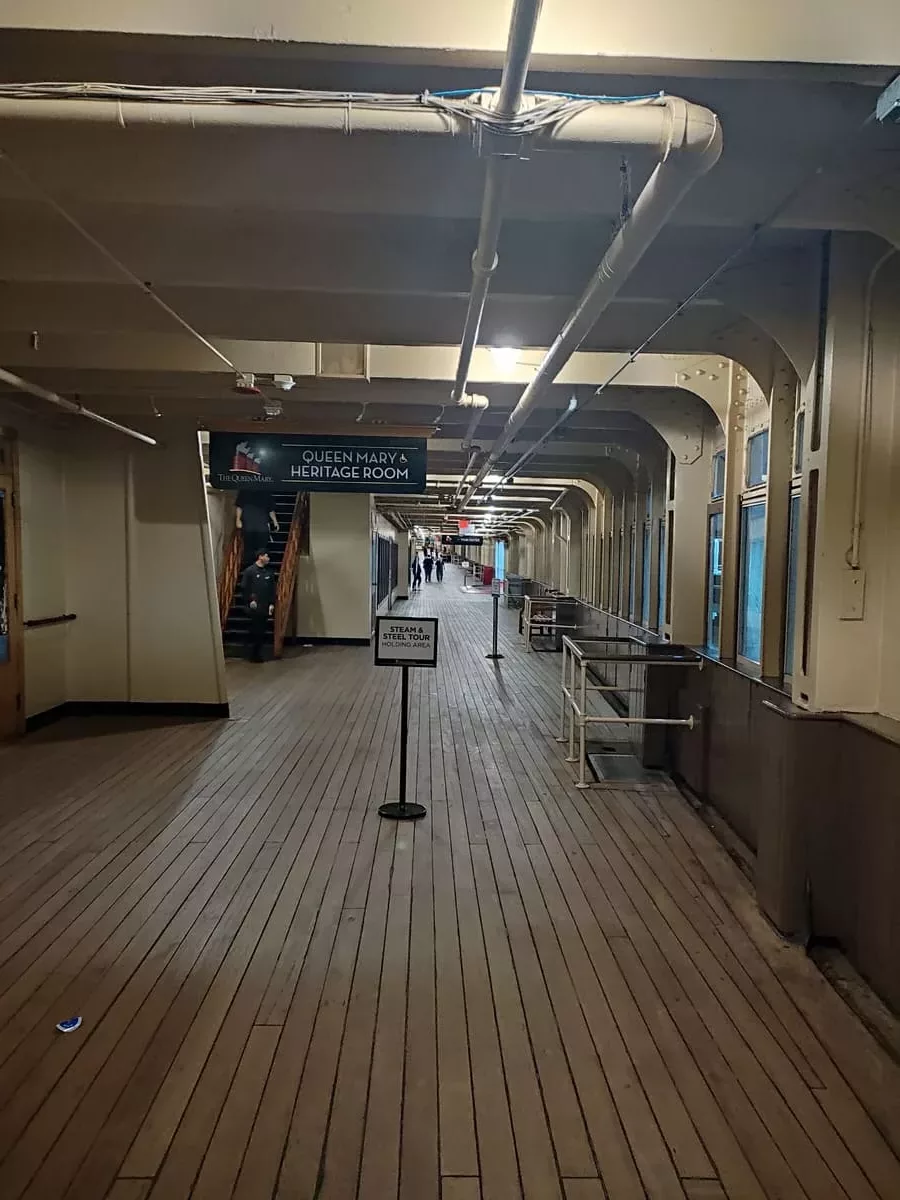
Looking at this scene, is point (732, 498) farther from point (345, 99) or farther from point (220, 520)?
point (220, 520)

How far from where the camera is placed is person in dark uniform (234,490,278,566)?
484 inches

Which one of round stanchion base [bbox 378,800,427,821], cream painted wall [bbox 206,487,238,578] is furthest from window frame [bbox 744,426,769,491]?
cream painted wall [bbox 206,487,238,578]

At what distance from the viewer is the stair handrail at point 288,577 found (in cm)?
1110

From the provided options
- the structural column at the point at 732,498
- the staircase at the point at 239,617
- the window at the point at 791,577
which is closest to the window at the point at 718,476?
→ the structural column at the point at 732,498

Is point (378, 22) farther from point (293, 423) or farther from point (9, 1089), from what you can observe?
point (293, 423)

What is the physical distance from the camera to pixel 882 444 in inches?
117

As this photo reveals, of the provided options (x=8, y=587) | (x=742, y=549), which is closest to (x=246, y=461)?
(x=8, y=587)

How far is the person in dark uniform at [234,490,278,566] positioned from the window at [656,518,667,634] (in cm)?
693

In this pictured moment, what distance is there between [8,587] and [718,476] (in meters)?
5.36

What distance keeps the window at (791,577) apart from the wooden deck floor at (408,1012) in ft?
3.54

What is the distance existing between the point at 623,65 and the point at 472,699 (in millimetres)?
6611

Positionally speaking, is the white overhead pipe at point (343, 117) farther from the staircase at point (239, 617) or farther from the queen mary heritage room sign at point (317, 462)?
the staircase at point (239, 617)

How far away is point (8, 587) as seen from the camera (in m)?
5.81

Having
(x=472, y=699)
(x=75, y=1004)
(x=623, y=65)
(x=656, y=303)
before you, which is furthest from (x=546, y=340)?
(x=472, y=699)
